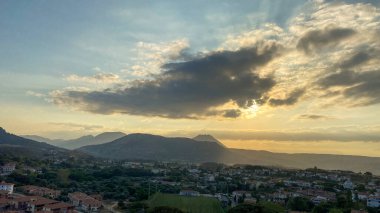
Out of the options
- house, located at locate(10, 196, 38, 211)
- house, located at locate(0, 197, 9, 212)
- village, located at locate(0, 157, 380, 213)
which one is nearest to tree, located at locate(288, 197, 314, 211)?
village, located at locate(0, 157, 380, 213)

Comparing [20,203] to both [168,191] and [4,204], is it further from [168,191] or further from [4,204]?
[168,191]

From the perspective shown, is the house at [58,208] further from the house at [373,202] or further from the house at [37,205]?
the house at [373,202]

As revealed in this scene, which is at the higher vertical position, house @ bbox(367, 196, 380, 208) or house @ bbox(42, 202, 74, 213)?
house @ bbox(367, 196, 380, 208)

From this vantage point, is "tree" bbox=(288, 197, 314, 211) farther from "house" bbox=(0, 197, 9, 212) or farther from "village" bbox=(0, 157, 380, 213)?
"house" bbox=(0, 197, 9, 212)

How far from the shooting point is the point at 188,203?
62594 mm

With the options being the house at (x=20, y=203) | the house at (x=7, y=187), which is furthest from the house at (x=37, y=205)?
the house at (x=7, y=187)

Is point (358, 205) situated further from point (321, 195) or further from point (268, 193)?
point (268, 193)

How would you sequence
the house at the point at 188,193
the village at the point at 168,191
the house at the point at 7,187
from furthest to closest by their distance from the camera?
the house at the point at 188,193 → the house at the point at 7,187 → the village at the point at 168,191

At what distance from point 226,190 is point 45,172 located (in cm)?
3829

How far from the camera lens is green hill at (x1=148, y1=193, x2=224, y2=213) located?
57.8 meters

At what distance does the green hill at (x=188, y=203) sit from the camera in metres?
57.8

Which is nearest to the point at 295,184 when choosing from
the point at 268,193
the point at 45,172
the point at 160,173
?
the point at 268,193

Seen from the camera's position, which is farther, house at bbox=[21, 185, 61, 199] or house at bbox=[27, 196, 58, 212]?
house at bbox=[21, 185, 61, 199]

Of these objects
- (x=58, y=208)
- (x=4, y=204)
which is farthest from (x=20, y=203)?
(x=58, y=208)
